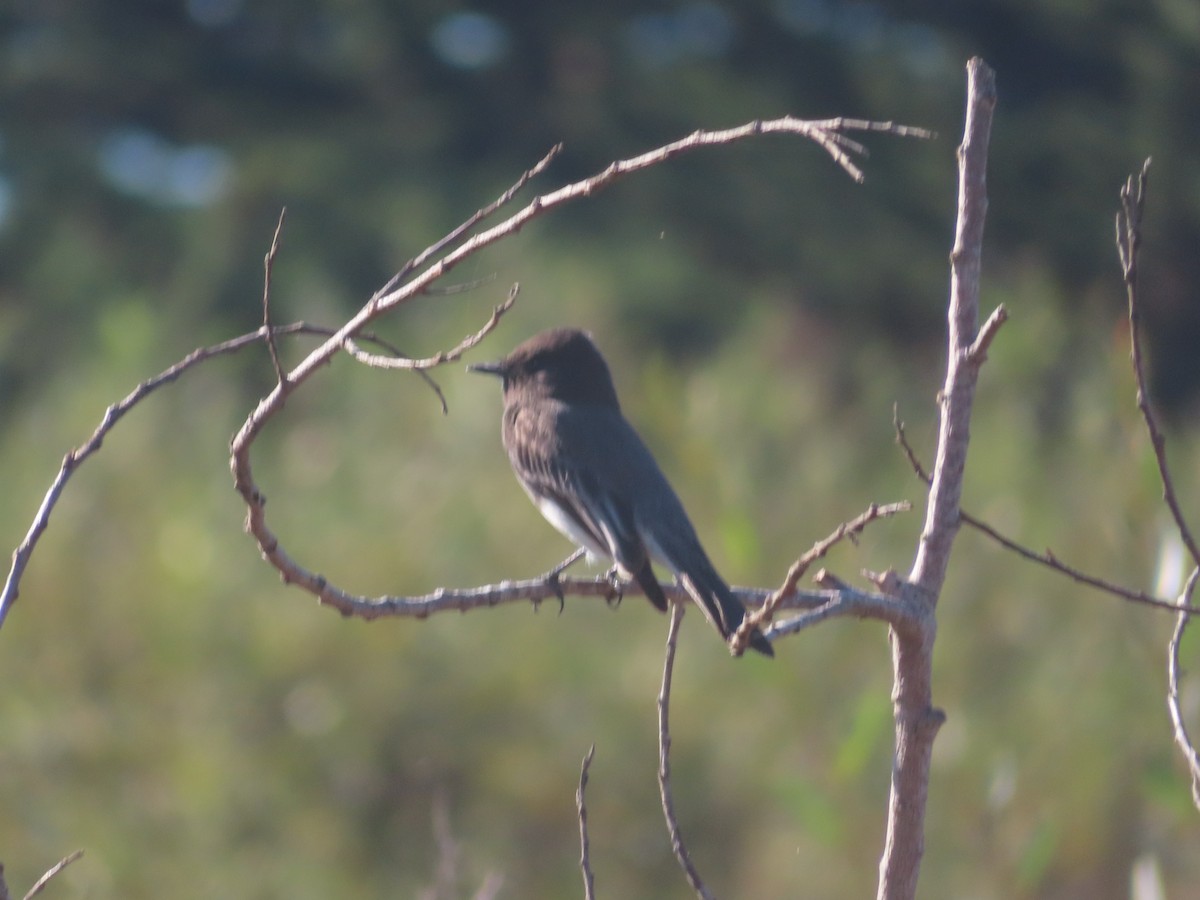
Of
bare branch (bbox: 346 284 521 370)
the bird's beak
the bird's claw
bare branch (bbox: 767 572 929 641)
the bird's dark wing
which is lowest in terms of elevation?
bare branch (bbox: 767 572 929 641)

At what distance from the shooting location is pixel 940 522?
6.77 ft

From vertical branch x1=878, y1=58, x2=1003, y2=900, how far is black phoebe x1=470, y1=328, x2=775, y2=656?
88cm

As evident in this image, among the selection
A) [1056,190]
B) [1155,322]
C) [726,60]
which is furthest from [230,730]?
[1155,322]

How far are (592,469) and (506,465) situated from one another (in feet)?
11.1

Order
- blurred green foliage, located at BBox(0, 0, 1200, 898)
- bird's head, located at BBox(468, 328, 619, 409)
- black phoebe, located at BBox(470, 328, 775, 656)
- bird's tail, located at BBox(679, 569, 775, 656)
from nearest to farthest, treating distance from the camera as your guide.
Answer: bird's tail, located at BBox(679, 569, 775, 656)
black phoebe, located at BBox(470, 328, 775, 656)
bird's head, located at BBox(468, 328, 619, 409)
blurred green foliage, located at BBox(0, 0, 1200, 898)

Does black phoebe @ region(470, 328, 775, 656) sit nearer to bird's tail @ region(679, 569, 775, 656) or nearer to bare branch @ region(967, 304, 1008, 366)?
bird's tail @ region(679, 569, 775, 656)

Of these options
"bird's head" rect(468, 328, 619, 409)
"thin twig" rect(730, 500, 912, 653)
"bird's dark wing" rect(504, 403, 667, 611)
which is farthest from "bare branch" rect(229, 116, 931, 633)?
"bird's head" rect(468, 328, 619, 409)

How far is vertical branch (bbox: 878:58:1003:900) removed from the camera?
2016mm

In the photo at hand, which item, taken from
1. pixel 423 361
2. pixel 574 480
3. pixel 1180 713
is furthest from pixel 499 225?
pixel 574 480

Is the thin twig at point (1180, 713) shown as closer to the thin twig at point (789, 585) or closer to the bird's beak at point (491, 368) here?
the thin twig at point (789, 585)

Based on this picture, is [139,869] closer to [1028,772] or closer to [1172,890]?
[1028,772]

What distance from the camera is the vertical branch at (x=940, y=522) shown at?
2016 millimetres

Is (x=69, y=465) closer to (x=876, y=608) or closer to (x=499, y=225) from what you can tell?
(x=499, y=225)

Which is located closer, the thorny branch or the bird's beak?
the thorny branch
